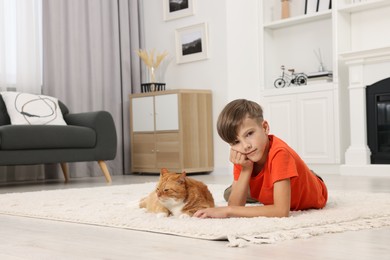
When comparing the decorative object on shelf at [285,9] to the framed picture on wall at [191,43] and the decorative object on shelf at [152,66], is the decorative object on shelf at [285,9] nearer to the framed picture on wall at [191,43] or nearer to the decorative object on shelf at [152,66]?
the framed picture on wall at [191,43]

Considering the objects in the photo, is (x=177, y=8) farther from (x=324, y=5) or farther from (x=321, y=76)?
(x=321, y=76)

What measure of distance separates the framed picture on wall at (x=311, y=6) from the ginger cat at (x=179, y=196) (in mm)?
3557

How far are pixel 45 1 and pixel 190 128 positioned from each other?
173 cm

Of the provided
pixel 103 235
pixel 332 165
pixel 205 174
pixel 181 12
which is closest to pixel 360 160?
pixel 332 165

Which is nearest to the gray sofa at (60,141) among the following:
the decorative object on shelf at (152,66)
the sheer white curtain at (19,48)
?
the sheer white curtain at (19,48)

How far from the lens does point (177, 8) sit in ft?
19.3

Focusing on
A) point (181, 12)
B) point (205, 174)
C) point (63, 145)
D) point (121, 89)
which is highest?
point (181, 12)

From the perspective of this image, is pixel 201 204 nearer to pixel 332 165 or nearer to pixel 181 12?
pixel 332 165

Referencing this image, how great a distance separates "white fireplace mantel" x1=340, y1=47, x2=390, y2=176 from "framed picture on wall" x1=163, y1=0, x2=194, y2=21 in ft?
5.37

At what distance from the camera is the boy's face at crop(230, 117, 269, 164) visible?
178 centimetres

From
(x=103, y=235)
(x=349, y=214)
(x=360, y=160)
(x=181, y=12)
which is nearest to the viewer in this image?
(x=103, y=235)

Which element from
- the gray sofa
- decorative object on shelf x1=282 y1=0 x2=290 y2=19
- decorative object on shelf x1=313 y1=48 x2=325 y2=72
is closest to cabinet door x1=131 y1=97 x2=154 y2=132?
the gray sofa

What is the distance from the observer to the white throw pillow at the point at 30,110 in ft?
15.2

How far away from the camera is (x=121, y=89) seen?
593 centimetres
